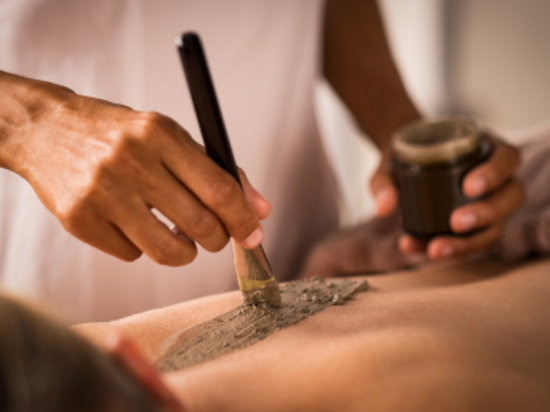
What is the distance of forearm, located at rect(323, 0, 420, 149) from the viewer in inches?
35.9

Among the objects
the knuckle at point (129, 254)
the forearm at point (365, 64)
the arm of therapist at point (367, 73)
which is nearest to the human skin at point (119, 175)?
the knuckle at point (129, 254)

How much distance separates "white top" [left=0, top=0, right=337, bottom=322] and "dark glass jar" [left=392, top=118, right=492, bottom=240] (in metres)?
0.22

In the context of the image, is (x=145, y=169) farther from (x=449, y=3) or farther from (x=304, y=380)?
(x=449, y=3)

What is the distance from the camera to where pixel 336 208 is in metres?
0.92

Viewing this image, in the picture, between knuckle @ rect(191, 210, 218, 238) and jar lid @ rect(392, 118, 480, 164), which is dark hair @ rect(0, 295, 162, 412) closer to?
knuckle @ rect(191, 210, 218, 238)

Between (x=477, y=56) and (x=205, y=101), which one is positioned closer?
(x=205, y=101)

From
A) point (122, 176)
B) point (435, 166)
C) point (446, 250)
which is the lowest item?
point (446, 250)

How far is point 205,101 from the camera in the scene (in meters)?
0.35

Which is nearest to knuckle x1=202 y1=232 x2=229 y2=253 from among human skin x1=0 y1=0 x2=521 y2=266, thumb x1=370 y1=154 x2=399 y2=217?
human skin x1=0 y1=0 x2=521 y2=266

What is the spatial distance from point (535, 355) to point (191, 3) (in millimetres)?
578

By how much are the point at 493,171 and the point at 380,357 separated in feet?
1.24

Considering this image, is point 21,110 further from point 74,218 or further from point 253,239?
point 253,239

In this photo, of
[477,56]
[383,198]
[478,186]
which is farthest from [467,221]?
[477,56]

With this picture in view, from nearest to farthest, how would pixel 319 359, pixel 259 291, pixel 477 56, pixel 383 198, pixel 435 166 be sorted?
pixel 319 359
pixel 259 291
pixel 435 166
pixel 383 198
pixel 477 56
